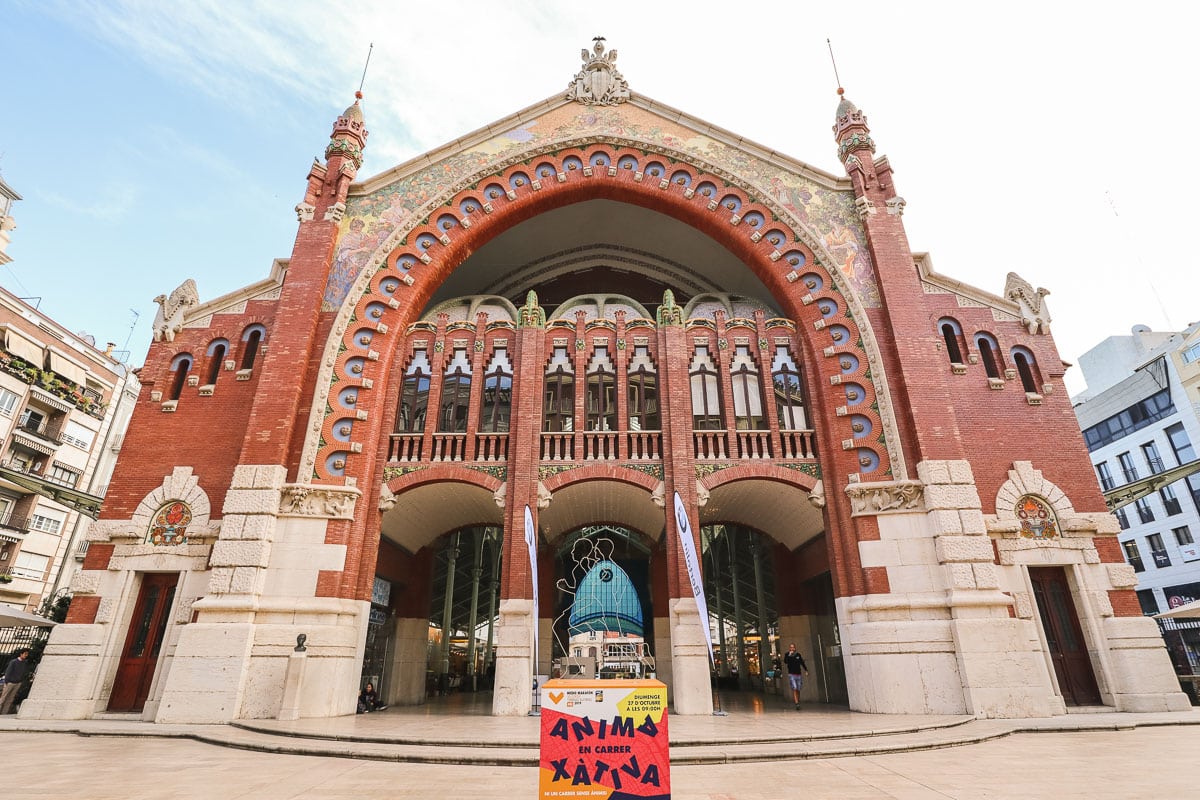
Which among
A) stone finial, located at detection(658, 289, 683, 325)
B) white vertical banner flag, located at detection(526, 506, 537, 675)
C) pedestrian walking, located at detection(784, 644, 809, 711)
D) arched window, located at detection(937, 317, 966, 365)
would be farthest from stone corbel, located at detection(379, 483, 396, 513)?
arched window, located at detection(937, 317, 966, 365)

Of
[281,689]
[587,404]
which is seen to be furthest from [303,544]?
[587,404]

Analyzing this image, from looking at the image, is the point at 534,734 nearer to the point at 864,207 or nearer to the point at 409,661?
the point at 409,661

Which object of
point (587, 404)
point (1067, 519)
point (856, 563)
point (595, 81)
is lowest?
point (856, 563)

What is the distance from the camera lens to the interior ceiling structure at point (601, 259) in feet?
82.6

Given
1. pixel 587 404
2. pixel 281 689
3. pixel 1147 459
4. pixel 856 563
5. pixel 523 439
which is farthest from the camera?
pixel 1147 459

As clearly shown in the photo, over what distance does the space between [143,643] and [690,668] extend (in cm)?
1501

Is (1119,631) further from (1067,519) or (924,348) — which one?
(924,348)

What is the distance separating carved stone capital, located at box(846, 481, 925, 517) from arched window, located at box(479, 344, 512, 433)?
1079cm

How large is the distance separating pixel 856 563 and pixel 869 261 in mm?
10121

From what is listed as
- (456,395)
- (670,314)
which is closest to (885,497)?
(670,314)

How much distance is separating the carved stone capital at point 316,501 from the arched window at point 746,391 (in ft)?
39.1

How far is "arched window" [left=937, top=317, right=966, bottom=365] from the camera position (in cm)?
1970

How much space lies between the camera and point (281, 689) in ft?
50.2

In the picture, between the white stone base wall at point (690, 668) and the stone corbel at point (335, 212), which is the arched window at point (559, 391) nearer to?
the white stone base wall at point (690, 668)
